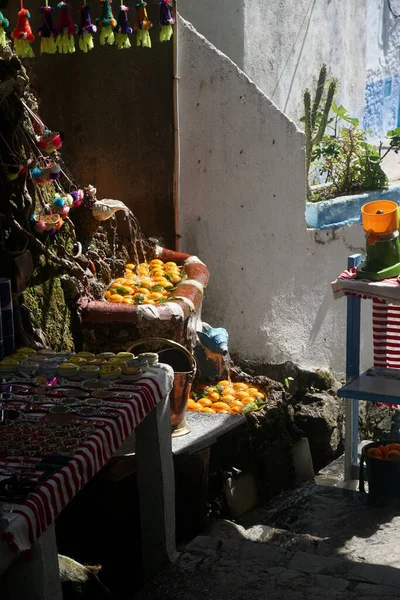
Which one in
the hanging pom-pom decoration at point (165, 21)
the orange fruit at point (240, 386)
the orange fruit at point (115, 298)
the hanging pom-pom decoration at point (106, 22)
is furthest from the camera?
the orange fruit at point (240, 386)

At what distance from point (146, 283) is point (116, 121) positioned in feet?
5.45

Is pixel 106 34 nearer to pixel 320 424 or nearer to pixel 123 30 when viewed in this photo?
pixel 123 30

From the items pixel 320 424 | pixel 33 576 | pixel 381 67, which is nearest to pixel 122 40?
pixel 320 424

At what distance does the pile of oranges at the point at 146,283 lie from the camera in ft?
21.6

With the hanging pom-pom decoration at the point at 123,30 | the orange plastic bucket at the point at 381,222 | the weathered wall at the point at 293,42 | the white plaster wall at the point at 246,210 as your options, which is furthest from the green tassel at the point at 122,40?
the weathered wall at the point at 293,42

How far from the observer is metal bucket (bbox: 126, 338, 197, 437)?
232 inches

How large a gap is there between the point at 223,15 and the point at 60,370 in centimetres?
553

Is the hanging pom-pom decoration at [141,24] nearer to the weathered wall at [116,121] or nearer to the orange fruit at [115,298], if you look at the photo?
the weathered wall at [116,121]

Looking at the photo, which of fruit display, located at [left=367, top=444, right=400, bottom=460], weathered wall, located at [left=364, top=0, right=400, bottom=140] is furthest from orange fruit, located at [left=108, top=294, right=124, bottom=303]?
weathered wall, located at [left=364, top=0, right=400, bottom=140]

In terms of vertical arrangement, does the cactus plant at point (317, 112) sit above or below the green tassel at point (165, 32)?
below

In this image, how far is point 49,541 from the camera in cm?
340

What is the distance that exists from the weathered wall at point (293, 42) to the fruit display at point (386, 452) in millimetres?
4549

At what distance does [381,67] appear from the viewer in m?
13.8

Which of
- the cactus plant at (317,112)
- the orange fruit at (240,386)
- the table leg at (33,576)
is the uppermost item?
the cactus plant at (317,112)
